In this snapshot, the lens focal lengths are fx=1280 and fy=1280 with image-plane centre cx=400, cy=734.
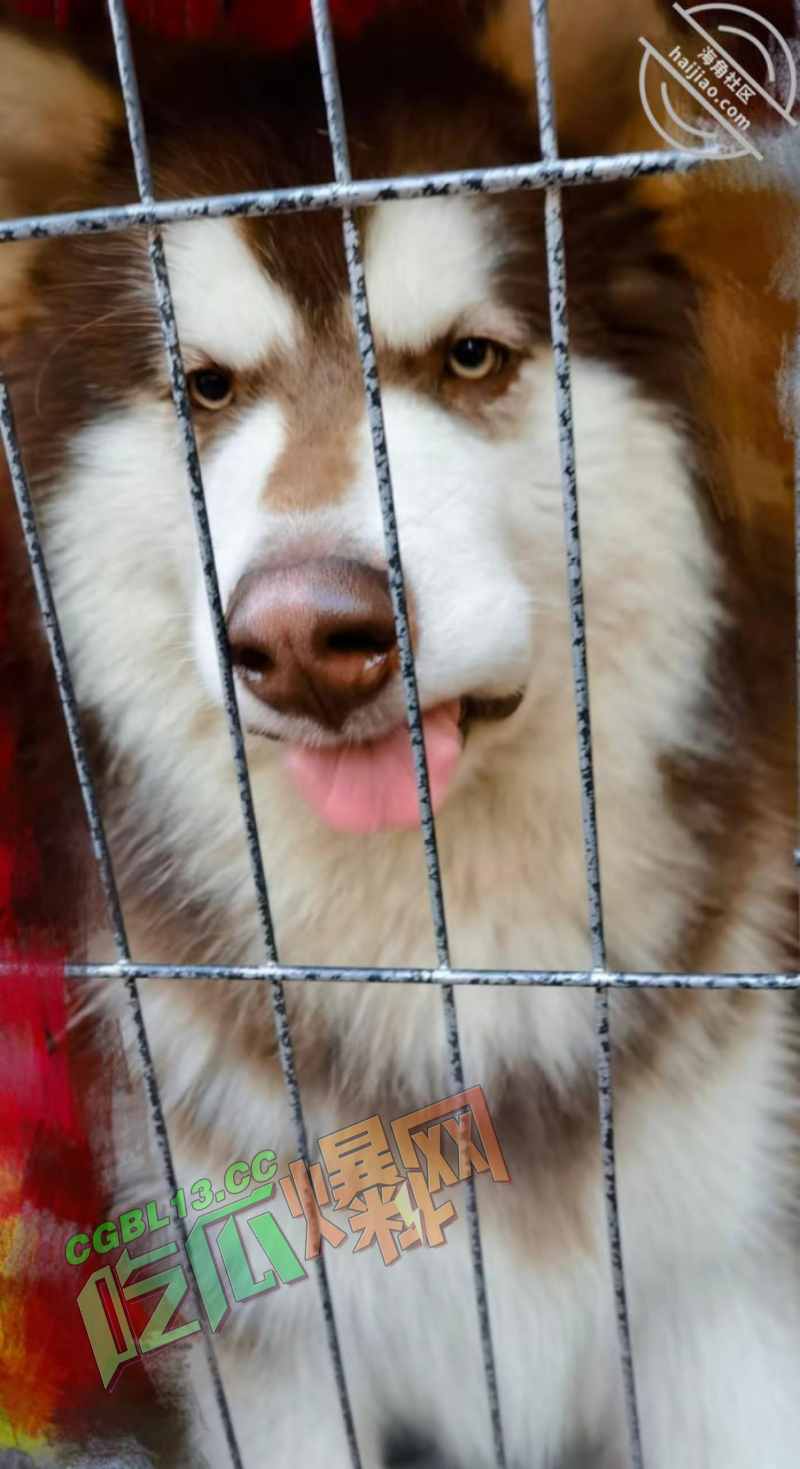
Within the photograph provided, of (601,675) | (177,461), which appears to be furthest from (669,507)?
(177,461)

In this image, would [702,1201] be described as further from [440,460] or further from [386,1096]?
[440,460]

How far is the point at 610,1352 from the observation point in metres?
1.22

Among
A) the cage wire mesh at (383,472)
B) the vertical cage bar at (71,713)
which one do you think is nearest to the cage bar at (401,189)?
the cage wire mesh at (383,472)

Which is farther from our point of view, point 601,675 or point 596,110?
point 601,675

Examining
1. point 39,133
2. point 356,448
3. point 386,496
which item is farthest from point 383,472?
point 39,133

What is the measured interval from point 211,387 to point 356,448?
21cm

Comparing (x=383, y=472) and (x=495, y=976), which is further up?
(x=383, y=472)

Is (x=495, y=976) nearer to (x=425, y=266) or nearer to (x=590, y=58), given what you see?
(x=425, y=266)

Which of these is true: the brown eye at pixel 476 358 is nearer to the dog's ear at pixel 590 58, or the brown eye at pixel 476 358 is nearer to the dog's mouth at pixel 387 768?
the dog's ear at pixel 590 58

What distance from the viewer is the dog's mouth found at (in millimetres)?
979

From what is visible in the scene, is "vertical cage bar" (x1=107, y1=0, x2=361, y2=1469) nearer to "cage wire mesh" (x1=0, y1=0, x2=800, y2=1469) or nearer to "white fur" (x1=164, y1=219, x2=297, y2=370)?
"cage wire mesh" (x1=0, y1=0, x2=800, y2=1469)

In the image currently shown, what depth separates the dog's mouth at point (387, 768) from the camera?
979 millimetres

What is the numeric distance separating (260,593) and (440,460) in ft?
0.70

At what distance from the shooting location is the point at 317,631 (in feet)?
2.81
